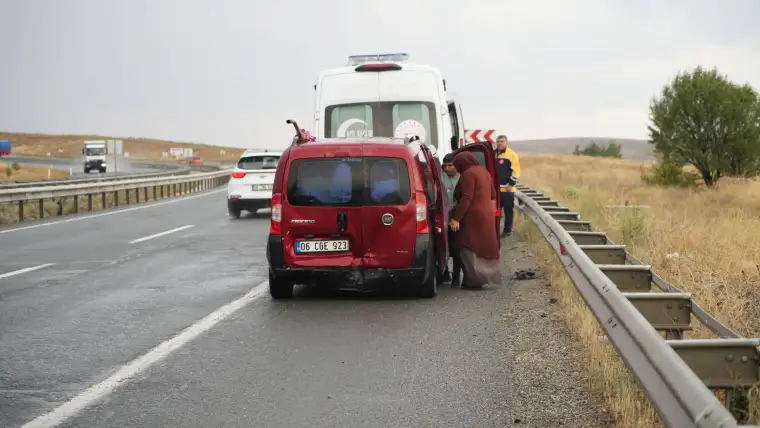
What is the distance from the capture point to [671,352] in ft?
13.7

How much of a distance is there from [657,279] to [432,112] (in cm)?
797

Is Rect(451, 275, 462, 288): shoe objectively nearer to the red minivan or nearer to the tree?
the red minivan

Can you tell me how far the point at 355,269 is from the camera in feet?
31.9

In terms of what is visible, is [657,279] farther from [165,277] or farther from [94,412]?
[165,277]

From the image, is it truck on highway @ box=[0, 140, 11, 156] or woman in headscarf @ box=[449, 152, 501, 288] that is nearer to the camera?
woman in headscarf @ box=[449, 152, 501, 288]

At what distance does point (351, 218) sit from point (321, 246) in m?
0.43

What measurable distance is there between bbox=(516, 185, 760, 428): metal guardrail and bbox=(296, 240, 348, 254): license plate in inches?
101

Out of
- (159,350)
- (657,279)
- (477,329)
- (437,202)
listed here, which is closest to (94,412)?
(159,350)

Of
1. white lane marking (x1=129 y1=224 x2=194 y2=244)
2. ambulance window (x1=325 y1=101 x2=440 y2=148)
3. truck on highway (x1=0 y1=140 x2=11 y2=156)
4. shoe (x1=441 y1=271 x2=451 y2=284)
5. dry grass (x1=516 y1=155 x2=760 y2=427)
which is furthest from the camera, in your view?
truck on highway (x1=0 y1=140 x2=11 y2=156)

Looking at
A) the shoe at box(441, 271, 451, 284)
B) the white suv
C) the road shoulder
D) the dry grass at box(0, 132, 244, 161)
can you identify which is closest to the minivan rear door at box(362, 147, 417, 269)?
the road shoulder

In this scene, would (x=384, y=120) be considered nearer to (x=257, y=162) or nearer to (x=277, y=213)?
(x=277, y=213)

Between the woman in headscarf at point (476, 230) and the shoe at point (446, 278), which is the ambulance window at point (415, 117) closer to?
the shoe at point (446, 278)

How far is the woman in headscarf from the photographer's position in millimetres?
10875

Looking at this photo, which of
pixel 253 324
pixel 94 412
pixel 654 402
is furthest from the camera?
pixel 253 324
